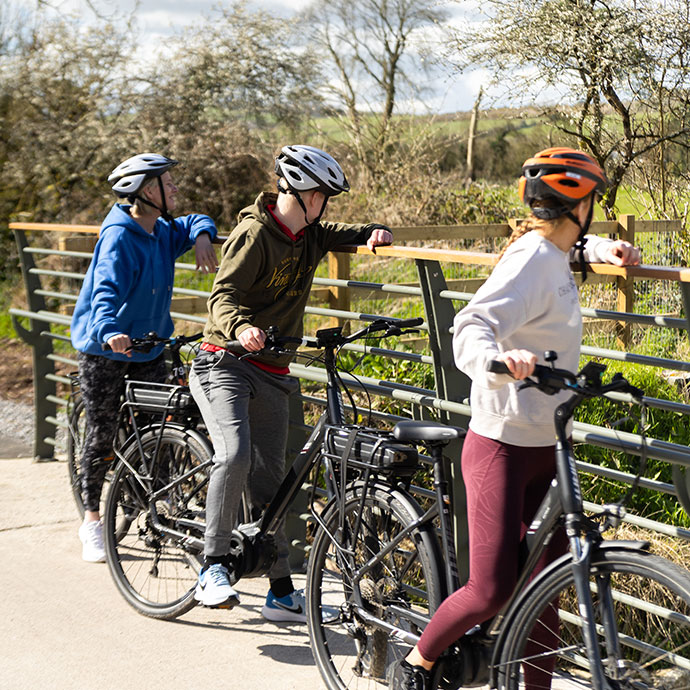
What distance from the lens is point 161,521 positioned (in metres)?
4.34

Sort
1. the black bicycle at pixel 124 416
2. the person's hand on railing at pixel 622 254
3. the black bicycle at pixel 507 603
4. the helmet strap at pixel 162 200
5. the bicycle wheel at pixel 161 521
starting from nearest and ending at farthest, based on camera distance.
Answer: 1. the black bicycle at pixel 507 603
2. the person's hand on railing at pixel 622 254
3. the bicycle wheel at pixel 161 521
4. the black bicycle at pixel 124 416
5. the helmet strap at pixel 162 200

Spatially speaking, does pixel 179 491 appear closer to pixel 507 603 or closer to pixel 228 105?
pixel 507 603

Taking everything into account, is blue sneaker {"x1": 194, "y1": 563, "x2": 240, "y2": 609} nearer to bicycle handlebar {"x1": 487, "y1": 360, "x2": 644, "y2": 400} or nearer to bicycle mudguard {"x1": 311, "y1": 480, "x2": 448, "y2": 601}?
bicycle mudguard {"x1": 311, "y1": 480, "x2": 448, "y2": 601}

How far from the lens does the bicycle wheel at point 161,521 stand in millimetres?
4168

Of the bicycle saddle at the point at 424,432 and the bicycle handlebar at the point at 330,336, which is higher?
the bicycle handlebar at the point at 330,336

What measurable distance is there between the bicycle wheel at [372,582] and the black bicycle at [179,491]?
0.18 m

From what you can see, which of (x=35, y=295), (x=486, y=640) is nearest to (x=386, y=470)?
(x=486, y=640)

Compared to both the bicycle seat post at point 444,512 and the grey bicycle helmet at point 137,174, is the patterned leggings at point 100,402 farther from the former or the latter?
the bicycle seat post at point 444,512

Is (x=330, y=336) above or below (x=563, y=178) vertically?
below

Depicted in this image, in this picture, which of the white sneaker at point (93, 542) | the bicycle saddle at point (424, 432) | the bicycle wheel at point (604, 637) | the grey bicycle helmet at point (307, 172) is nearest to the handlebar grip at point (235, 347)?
the grey bicycle helmet at point (307, 172)

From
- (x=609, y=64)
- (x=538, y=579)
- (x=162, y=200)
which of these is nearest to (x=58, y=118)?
(x=609, y=64)

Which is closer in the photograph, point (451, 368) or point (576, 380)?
point (576, 380)

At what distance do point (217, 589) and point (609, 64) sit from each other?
845cm

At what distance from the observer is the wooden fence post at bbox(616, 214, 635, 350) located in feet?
25.4
